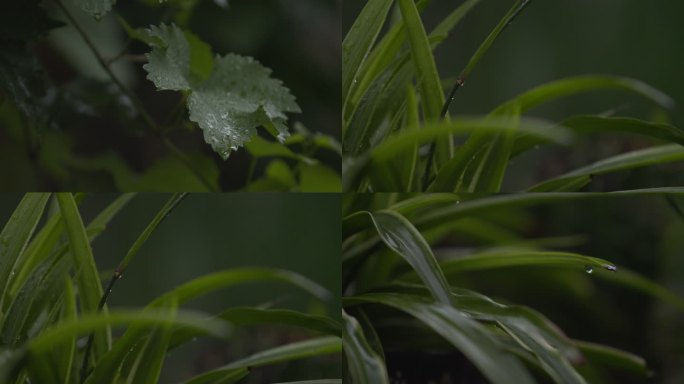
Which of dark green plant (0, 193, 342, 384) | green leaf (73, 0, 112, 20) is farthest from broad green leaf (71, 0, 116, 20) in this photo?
dark green plant (0, 193, 342, 384)

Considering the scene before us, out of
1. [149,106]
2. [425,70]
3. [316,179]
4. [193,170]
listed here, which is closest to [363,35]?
[425,70]

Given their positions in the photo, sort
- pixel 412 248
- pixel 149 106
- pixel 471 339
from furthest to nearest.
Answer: pixel 149 106 < pixel 412 248 < pixel 471 339

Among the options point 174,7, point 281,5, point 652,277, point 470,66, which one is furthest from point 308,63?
point 652,277

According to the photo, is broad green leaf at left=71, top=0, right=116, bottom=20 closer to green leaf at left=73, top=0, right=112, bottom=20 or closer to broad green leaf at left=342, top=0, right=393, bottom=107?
green leaf at left=73, top=0, right=112, bottom=20

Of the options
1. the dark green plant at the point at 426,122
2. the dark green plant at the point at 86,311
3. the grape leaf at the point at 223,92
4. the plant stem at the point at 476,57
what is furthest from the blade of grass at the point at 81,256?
the plant stem at the point at 476,57

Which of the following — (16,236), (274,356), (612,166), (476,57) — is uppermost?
(476,57)

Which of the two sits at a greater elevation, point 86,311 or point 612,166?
point 612,166

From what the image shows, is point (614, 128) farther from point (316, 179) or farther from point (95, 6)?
point (95, 6)
